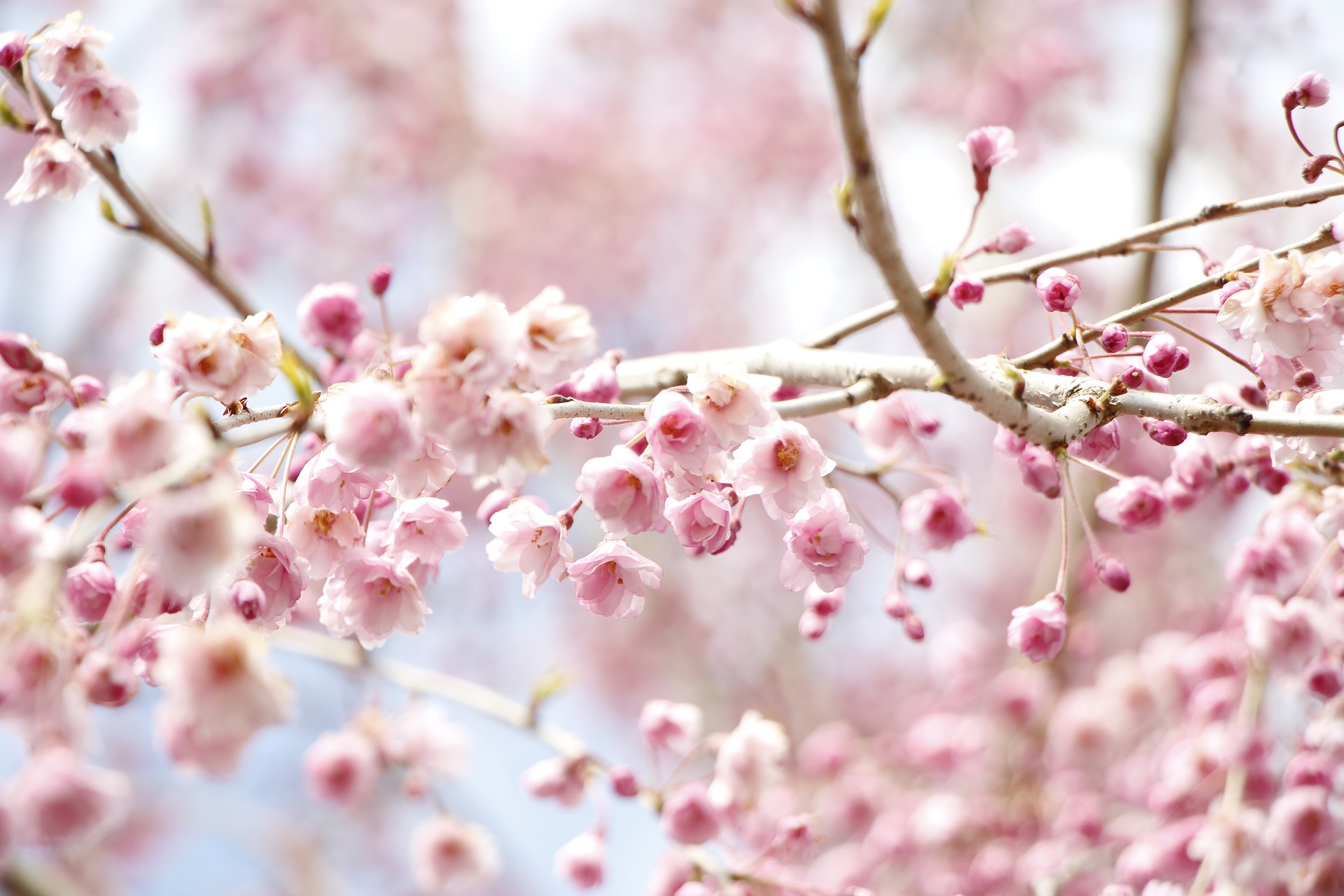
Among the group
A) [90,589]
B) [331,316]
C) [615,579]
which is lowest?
[90,589]

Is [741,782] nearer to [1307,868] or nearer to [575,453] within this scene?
[1307,868]

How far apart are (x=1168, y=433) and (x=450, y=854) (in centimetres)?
211

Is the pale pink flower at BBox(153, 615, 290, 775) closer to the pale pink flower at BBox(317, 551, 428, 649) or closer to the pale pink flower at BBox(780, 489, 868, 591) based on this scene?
the pale pink flower at BBox(317, 551, 428, 649)

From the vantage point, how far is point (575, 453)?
651cm

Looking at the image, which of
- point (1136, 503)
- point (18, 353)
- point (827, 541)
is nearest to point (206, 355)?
point (18, 353)

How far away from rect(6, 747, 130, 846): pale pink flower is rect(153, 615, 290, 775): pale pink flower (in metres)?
0.07

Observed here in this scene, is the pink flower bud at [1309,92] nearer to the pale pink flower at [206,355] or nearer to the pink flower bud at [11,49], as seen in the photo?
the pale pink flower at [206,355]

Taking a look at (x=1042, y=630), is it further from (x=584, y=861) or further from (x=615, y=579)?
(x=584, y=861)

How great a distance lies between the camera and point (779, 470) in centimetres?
134

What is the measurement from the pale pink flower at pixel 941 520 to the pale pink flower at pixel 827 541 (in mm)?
342

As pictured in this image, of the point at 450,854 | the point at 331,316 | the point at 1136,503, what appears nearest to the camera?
the point at 1136,503

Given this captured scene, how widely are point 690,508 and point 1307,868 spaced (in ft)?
6.40

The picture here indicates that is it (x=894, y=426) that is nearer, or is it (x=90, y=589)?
(x=90, y=589)

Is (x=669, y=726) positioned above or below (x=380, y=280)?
below
